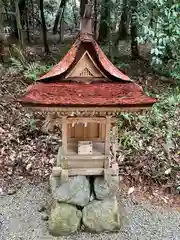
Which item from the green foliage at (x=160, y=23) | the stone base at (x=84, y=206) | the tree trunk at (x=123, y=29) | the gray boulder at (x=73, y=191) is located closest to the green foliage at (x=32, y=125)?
the stone base at (x=84, y=206)

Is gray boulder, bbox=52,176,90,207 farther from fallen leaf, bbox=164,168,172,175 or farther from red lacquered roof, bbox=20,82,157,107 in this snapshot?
fallen leaf, bbox=164,168,172,175

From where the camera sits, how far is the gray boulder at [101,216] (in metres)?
4.56

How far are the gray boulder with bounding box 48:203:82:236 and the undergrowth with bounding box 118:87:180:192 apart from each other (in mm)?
1640

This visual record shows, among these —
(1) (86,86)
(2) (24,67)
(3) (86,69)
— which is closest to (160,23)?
(3) (86,69)

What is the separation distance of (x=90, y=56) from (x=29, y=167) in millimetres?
2986

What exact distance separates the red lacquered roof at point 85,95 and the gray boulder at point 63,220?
167cm

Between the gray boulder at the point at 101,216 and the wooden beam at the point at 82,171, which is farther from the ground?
the wooden beam at the point at 82,171

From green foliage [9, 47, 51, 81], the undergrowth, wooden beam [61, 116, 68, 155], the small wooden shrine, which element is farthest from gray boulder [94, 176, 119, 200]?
green foliage [9, 47, 51, 81]

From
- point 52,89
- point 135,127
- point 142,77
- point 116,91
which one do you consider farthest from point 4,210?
point 142,77

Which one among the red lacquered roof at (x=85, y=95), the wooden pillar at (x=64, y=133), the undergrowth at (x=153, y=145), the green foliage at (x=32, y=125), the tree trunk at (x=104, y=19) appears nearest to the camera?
the red lacquered roof at (x=85, y=95)

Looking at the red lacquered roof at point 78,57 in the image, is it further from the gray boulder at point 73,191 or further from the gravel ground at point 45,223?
the gravel ground at point 45,223

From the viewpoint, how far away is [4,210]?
512 centimetres

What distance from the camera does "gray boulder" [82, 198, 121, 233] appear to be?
15.0 feet

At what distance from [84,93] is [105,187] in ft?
4.84
